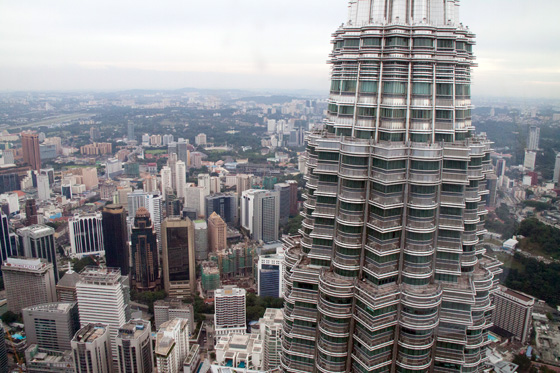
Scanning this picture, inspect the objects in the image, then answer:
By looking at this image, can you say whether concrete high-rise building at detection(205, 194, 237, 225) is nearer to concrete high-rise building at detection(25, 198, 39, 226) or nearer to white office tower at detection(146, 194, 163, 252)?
white office tower at detection(146, 194, 163, 252)

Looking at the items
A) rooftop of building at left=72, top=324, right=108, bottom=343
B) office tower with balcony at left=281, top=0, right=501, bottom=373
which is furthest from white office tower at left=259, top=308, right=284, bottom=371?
office tower with balcony at left=281, top=0, right=501, bottom=373

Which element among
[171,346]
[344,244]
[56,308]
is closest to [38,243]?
[56,308]

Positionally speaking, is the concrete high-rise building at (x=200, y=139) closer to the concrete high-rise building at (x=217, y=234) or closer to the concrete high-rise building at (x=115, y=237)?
the concrete high-rise building at (x=217, y=234)

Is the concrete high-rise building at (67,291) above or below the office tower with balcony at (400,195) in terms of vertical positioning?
below

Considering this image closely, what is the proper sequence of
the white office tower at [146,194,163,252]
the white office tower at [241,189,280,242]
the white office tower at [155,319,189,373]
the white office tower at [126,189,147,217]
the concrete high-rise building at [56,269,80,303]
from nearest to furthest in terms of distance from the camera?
the white office tower at [155,319,189,373] < the concrete high-rise building at [56,269,80,303] < the white office tower at [241,189,280,242] < the white office tower at [146,194,163,252] < the white office tower at [126,189,147,217]

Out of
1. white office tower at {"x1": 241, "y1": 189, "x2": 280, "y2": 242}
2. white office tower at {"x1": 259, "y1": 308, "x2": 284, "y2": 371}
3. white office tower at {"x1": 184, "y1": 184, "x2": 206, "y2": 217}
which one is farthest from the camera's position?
white office tower at {"x1": 184, "y1": 184, "x2": 206, "y2": 217}

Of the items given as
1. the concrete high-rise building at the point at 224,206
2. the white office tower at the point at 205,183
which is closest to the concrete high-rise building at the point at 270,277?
the concrete high-rise building at the point at 224,206

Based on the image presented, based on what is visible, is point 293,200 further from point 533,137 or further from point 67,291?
point 67,291
